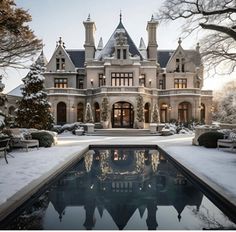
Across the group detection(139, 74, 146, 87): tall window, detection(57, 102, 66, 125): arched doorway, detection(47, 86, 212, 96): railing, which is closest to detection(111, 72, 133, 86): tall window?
detection(139, 74, 146, 87): tall window

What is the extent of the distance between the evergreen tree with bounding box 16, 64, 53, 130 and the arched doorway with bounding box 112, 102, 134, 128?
12632mm

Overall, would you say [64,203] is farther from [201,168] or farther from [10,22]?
[10,22]

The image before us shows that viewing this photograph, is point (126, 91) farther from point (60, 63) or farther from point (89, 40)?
point (60, 63)

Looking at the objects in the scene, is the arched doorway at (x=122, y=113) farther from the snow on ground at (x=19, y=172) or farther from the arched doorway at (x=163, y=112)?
the snow on ground at (x=19, y=172)

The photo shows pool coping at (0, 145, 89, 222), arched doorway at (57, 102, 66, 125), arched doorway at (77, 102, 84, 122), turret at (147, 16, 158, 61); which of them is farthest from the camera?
turret at (147, 16, 158, 61)

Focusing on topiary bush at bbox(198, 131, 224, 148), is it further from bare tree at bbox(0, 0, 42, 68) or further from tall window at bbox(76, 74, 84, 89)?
tall window at bbox(76, 74, 84, 89)

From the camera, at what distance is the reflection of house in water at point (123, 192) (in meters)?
5.77

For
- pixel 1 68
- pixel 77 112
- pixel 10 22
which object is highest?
pixel 10 22

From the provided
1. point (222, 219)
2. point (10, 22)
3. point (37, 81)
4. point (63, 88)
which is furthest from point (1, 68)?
point (63, 88)

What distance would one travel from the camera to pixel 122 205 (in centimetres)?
608

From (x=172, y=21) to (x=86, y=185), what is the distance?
1065 cm

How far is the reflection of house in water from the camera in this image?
18.9 ft

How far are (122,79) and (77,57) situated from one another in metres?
9.43

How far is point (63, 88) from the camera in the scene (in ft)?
110
